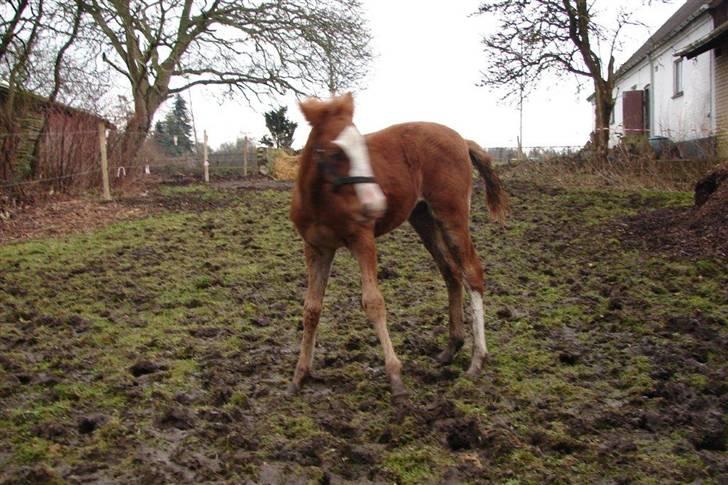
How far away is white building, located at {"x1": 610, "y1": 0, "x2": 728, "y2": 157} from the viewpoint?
19891 mm

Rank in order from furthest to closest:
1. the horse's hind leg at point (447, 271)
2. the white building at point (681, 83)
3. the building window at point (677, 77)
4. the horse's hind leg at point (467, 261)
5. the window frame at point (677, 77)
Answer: the building window at point (677, 77) → the window frame at point (677, 77) → the white building at point (681, 83) → the horse's hind leg at point (447, 271) → the horse's hind leg at point (467, 261)

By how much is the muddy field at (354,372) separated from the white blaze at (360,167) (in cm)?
120

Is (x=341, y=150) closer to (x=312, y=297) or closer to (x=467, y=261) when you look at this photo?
(x=312, y=297)

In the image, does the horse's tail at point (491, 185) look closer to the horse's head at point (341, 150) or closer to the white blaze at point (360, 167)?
the horse's head at point (341, 150)

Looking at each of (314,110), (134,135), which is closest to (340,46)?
(134,135)

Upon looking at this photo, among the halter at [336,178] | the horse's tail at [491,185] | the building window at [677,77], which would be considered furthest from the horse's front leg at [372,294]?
the building window at [677,77]

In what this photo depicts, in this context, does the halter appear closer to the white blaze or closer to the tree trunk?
the white blaze

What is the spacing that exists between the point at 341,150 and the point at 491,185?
88.6 inches

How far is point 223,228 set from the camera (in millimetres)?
11648

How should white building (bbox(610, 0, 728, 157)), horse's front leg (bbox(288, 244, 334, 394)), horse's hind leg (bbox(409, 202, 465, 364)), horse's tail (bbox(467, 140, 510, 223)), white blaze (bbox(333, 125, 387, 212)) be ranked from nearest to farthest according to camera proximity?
white blaze (bbox(333, 125, 387, 212))
horse's front leg (bbox(288, 244, 334, 394))
horse's hind leg (bbox(409, 202, 465, 364))
horse's tail (bbox(467, 140, 510, 223))
white building (bbox(610, 0, 728, 157))

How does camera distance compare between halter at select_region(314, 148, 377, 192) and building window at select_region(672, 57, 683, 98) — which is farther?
building window at select_region(672, 57, 683, 98)

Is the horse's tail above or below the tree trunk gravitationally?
below

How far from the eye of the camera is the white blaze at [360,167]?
4023 mm

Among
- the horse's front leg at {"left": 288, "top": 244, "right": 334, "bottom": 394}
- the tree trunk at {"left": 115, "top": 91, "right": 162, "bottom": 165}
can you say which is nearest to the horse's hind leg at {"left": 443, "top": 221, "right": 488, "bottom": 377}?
the horse's front leg at {"left": 288, "top": 244, "right": 334, "bottom": 394}
